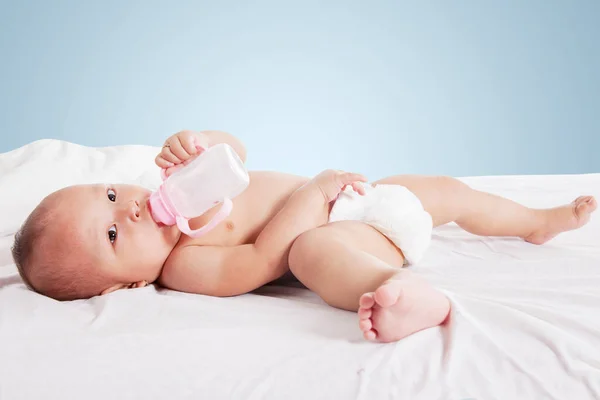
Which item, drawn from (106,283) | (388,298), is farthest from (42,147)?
(388,298)

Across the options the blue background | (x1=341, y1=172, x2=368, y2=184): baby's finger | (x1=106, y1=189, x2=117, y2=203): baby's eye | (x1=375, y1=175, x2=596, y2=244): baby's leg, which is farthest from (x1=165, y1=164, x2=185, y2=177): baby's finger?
the blue background

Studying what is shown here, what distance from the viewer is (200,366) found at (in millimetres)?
884

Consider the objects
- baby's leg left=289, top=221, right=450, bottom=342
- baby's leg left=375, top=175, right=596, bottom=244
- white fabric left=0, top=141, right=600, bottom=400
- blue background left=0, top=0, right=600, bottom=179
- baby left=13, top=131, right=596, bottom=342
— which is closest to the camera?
white fabric left=0, top=141, right=600, bottom=400

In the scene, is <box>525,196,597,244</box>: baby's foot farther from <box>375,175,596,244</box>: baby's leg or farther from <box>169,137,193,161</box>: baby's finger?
<box>169,137,193,161</box>: baby's finger

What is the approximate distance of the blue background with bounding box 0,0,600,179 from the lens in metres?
3.98

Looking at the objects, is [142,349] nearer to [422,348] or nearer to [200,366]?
[200,366]

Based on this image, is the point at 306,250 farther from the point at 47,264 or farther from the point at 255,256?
the point at 47,264

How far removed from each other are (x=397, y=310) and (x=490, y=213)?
0.75 metres

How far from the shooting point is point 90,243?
1.22 meters

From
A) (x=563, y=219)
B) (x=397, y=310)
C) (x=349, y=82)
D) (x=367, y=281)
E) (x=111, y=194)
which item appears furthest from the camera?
(x=349, y=82)

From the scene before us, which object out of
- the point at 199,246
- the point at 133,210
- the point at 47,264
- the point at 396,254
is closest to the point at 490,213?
the point at 396,254

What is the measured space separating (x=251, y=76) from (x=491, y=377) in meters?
3.87

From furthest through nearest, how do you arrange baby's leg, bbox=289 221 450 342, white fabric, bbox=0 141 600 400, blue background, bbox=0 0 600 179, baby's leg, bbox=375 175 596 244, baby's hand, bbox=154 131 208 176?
1. blue background, bbox=0 0 600 179
2. baby's leg, bbox=375 175 596 244
3. baby's hand, bbox=154 131 208 176
4. baby's leg, bbox=289 221 450 342
5. white fabric, bbox=0 141 600 400

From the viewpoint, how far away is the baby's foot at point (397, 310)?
0.91 metres
